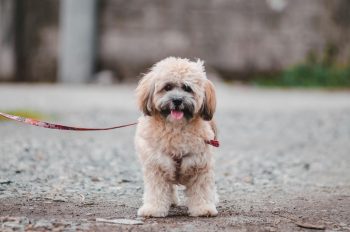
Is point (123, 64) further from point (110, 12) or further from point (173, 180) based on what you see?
point (173, 180)

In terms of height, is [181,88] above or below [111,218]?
above

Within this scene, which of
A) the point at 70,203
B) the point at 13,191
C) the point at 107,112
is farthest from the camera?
the point at 107,112

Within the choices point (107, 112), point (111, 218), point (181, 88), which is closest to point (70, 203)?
point (111, 218)

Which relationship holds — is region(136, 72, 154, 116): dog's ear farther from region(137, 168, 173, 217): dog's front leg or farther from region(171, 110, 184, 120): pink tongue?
region(137, 168, 173, 217): dog's front leg

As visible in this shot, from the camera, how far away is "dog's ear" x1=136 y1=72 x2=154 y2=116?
5.68 metres

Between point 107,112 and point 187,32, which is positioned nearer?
point 107,112

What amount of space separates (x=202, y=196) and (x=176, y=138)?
20.5 inches

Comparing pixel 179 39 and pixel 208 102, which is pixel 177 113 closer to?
pixel 208 102

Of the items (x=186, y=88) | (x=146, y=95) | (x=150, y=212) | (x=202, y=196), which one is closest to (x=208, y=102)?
(x=186, y=88)

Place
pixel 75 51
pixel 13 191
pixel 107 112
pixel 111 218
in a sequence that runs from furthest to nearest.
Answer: pixel 75 51 < pixel 107 112 < pixel 13 191 < pixel 111 218

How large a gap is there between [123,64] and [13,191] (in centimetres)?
1314

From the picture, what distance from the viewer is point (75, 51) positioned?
61.6 feet

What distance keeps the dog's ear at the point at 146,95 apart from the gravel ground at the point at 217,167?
88 centimetres

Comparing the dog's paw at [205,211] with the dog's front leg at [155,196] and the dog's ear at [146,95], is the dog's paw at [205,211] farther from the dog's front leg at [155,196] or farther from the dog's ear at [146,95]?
the dog's ear at [146,95]
